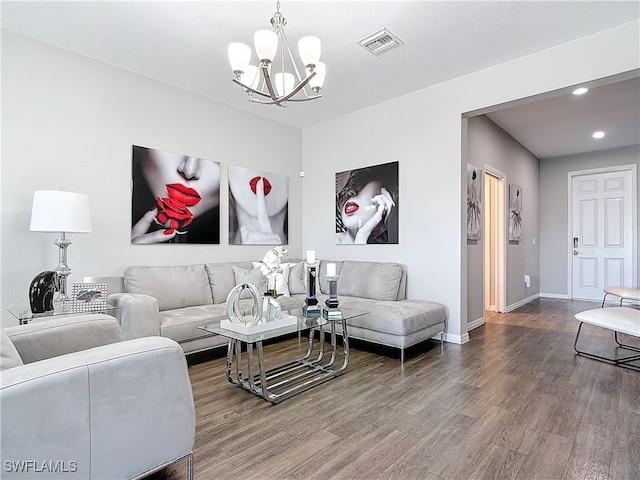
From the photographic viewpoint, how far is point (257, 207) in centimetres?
458

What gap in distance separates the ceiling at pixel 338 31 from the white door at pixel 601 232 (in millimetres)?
2883

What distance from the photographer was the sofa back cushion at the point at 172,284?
3.17m

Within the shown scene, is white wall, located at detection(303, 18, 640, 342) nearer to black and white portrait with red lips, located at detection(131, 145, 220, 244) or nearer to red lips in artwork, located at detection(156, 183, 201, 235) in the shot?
black and white portrait with red lips, located at detection(131, 145, 220, 244)

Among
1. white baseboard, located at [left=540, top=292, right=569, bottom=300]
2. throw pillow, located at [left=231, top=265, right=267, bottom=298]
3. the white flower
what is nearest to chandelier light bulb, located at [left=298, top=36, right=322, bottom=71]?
the white flower

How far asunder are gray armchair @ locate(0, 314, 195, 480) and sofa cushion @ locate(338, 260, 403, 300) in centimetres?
275

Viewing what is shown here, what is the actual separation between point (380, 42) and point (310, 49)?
106 cm

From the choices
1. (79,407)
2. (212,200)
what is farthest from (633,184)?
(79,407)

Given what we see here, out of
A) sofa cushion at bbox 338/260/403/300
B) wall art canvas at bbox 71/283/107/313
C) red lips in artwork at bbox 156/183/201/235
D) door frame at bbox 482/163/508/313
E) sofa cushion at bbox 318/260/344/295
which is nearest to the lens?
wall art canvas at bbox 71/283/107/313

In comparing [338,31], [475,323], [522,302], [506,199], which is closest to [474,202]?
[506,199]

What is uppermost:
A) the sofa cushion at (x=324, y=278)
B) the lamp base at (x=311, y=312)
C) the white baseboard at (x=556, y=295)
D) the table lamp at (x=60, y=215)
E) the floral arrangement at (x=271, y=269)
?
the table lamp at (x=60, y=215)

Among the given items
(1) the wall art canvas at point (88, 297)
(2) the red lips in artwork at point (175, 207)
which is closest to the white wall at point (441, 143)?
(2) the red lips in artwork at point (175, 207)

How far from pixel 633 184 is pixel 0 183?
8637 millimetres

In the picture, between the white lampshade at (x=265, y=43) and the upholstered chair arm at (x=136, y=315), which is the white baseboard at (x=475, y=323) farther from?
the white lampshade at (x=265, y=43)

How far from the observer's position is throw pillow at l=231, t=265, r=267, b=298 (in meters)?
3.84
